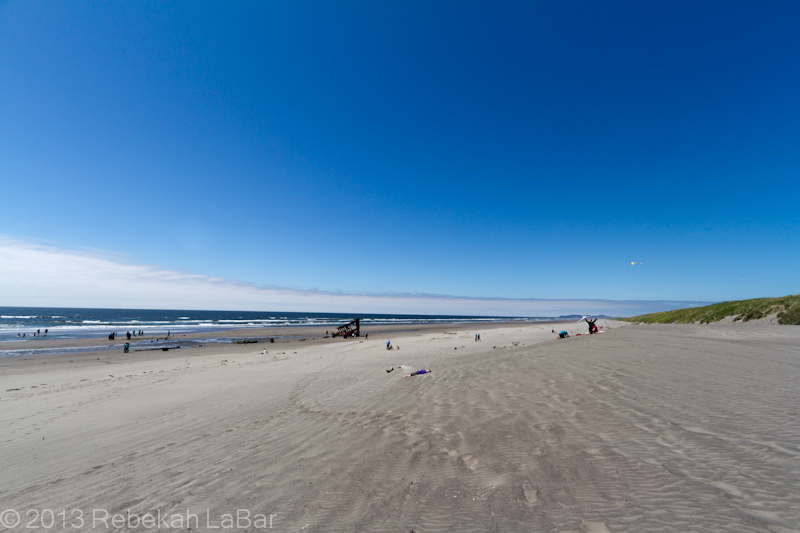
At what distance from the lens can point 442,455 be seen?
5316 millimetres

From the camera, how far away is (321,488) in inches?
178

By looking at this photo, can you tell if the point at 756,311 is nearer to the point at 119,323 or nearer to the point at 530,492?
the point at 530,492

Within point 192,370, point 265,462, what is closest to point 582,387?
point 265,462

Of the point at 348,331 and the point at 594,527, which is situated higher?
the point at 594,527

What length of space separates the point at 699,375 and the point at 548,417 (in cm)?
676

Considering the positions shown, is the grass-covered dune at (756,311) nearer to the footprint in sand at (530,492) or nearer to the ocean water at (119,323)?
the footprint in sand at (530,492)

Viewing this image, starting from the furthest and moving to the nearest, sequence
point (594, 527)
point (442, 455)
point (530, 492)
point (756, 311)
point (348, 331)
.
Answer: point (348, 331), point (756, 311), point (442, 455), point (530, 492), point (594, 527)

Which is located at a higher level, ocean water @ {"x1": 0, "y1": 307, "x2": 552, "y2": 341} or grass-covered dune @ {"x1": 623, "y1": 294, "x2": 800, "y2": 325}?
grass-covered dune @ {"x1": 623, "y1": 294, "x2": 800, "y2": 325}

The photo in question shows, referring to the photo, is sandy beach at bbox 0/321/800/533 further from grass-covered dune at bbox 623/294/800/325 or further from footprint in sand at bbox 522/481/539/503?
grass-covered dune at bbox 623/294/800/325

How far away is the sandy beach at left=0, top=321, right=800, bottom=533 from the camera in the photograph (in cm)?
371

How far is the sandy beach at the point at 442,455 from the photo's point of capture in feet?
12.2

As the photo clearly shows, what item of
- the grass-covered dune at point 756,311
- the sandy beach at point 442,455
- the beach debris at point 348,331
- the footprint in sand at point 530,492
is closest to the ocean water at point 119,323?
the beach debris at point 348,331

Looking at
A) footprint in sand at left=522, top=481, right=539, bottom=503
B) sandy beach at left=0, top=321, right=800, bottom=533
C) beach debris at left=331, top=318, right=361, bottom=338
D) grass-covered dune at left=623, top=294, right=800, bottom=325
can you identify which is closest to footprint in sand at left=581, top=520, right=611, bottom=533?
sandy beach at left=0, top=321, right=800, bottom=533

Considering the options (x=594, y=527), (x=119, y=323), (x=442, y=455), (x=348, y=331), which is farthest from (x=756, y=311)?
(x=119, y=323)
